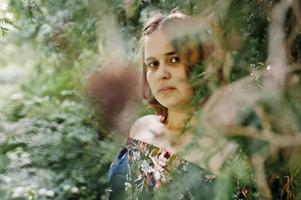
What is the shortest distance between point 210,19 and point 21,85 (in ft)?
6.82

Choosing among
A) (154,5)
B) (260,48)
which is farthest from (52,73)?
(260,48)

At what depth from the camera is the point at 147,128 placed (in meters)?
1.34

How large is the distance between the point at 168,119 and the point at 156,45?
7.0 inches

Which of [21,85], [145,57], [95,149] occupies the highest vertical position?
[145,57]

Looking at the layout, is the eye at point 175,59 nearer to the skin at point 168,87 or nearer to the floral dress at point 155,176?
the skin at point 168,87

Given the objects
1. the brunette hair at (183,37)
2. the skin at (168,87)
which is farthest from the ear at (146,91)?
the skin at (168,87)

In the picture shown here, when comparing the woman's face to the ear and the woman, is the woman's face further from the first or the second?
the ear

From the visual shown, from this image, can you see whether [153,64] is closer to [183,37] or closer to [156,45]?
[156,45]

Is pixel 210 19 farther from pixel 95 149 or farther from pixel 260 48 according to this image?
pixel 95 149

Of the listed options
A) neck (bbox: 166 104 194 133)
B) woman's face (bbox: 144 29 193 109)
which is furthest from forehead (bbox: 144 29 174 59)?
neck (bbox: 166 104 194 133)

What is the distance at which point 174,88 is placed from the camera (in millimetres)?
1136

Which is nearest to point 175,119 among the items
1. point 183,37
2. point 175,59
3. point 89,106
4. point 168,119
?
point 168,119

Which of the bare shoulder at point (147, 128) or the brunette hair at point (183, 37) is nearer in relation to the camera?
the brunette hair at point (183, 37)

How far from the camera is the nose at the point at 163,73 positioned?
1.15 m
